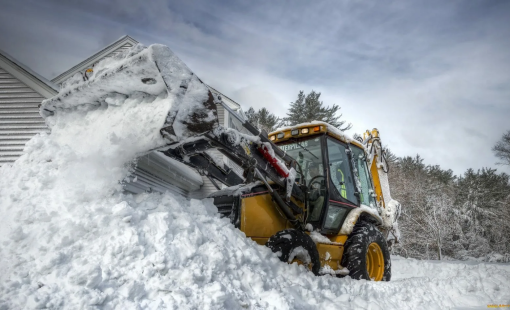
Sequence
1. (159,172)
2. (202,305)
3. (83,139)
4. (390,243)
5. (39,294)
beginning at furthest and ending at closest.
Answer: (390,243)
(159,172)
(83,139)
(202,305)
(39,294)

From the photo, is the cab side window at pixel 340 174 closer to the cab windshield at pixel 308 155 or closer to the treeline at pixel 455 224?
the cab windshield at pixel 308 155

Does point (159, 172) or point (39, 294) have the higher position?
point (159, 172)

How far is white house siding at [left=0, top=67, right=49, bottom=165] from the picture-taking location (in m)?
6.77

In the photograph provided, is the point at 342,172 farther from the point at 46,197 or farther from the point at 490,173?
the point at 490,173

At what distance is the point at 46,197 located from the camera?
2602 mm

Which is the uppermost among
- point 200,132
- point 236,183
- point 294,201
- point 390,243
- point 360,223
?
point 200,132

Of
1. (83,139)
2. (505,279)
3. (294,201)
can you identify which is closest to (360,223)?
(294,201)

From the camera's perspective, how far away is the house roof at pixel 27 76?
7.10 meters

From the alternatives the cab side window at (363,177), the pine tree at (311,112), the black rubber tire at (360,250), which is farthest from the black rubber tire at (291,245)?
the pine tree at (311,112)

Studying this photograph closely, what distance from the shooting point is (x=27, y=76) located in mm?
7117

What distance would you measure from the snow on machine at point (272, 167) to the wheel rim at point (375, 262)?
15 mm

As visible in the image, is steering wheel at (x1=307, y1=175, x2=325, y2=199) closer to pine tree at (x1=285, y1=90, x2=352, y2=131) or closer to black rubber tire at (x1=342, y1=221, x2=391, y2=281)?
black rubber tire at (x1=342, y1=221, x2=391, y2=281)

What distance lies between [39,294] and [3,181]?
168 centimetres

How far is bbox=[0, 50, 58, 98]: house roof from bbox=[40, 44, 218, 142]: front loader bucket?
5.11m
